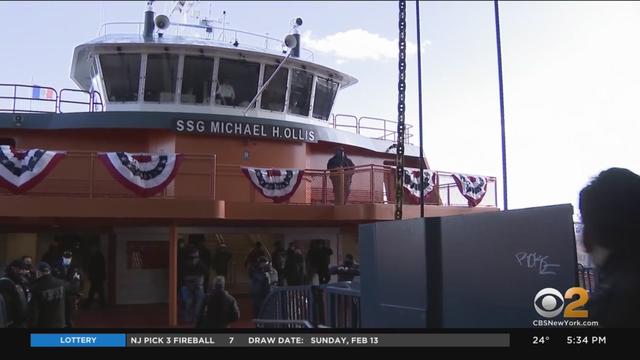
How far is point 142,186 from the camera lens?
34.0 ft

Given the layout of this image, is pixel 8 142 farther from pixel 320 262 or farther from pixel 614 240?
pixel 614 240

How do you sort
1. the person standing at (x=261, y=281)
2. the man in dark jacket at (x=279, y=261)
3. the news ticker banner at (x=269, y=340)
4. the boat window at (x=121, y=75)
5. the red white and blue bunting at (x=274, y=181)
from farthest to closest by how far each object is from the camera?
the boat window at (x=121, y=75), the man in dark jacket at (x=279, y=261), the red white and blue bunting at (x=274, y=181), the person standing at (x=261, y=281), the news ticker banner at (x=269, y=340)

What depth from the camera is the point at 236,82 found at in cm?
1366

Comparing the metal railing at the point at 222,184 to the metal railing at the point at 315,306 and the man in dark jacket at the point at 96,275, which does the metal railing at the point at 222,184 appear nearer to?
the man in dark jacket at the point at 96,275

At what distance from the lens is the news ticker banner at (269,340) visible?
101 inches

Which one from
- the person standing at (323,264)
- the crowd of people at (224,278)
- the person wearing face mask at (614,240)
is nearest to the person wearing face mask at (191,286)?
the crowd of people at (224,278)

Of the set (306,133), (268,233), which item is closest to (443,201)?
(306,133)

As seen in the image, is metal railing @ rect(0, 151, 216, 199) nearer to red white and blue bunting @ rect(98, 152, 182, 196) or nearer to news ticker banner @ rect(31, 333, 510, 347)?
red white and blue bunting @ rect(98, 152, 182, 196)

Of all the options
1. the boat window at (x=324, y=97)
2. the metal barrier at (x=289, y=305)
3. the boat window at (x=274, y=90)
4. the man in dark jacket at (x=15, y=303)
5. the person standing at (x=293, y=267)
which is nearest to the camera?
the metal barrier at (x=289, y=305)

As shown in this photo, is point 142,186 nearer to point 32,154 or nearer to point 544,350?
point 32,154

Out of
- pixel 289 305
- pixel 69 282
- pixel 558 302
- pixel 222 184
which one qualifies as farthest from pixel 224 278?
pixel 558 302

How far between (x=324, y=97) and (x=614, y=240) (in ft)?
44.7

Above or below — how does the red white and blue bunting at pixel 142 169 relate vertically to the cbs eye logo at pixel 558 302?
above

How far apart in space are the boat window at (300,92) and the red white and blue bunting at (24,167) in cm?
617
